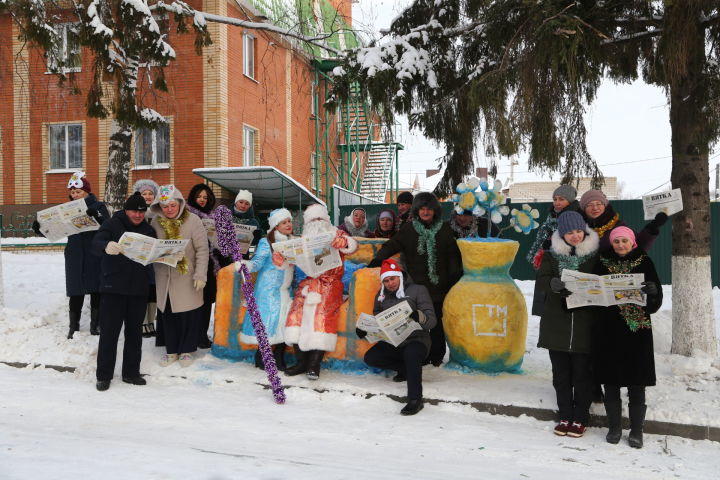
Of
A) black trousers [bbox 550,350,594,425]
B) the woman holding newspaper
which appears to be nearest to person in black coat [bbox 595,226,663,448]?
black trousers [bbox 550,350,594,425]

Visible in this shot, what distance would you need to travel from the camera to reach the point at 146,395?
491 centimetres

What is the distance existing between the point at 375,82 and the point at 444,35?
0.94 meters

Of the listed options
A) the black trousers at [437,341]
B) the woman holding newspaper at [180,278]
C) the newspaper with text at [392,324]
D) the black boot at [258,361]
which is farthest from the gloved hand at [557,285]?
the woman holding newspaper at [180,278]

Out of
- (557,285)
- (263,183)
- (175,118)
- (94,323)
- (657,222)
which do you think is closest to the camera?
(557,285)

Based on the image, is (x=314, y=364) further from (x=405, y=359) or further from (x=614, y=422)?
(x=614, y=422)

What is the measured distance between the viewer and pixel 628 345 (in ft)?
13.0

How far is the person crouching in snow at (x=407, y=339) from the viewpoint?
15.0ft

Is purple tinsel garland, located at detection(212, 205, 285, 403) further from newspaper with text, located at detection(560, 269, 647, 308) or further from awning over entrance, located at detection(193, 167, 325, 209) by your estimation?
awning over entrance, located at detection(193, 167, 325, 209)

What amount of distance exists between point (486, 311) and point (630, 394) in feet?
4.48

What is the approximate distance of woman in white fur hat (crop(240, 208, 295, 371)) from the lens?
5363 mm

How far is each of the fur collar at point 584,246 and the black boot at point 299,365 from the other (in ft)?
7.94

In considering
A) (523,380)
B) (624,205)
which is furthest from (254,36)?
(523,380)

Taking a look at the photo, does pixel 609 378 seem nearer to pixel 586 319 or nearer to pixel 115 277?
pixel 586 319

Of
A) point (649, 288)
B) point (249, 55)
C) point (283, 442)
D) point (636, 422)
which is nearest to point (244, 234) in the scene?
point (283, 442)
